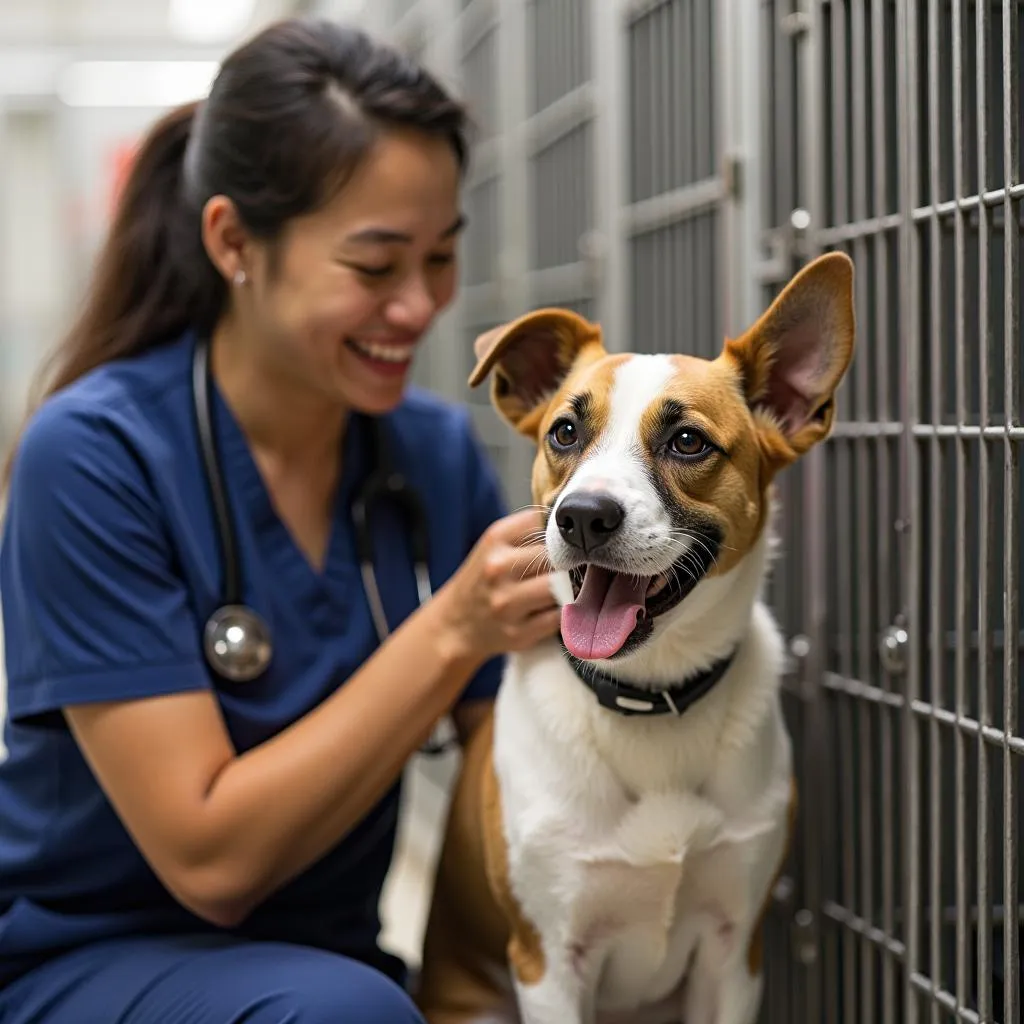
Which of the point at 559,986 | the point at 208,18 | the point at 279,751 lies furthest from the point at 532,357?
the point at 208,18

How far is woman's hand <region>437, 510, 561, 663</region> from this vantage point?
4.51ft

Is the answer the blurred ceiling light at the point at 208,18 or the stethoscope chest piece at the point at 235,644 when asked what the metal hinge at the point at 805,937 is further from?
the blurred ceiling light at the point at 208,18

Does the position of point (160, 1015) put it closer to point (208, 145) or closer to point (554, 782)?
point (554, 782)

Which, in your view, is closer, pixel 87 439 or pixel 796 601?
pixel 87 439

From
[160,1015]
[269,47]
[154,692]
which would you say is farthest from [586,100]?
[160,1015]

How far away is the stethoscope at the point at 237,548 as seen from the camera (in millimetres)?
1528

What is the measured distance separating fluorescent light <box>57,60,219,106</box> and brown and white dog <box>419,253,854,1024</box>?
632 centimetres

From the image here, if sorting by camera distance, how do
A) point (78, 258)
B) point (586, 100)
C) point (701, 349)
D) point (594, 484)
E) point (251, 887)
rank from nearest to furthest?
point (594, 484) < point (251, 887) < point (701, 349) < point (586, 100) < point (78, 258)

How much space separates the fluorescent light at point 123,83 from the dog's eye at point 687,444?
6.39m

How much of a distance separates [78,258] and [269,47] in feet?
19.7

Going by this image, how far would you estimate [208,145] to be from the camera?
162 cm

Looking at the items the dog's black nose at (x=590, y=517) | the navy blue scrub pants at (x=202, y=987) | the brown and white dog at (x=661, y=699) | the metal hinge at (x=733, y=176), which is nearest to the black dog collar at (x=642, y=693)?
the brown and white dog at (x=661, y=699)

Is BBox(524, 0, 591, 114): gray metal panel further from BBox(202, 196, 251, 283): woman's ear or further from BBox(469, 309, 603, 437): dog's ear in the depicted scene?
BBox(469, 309, 603, 437): dog's ear

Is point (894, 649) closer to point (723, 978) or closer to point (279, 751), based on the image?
point (723, 978)
